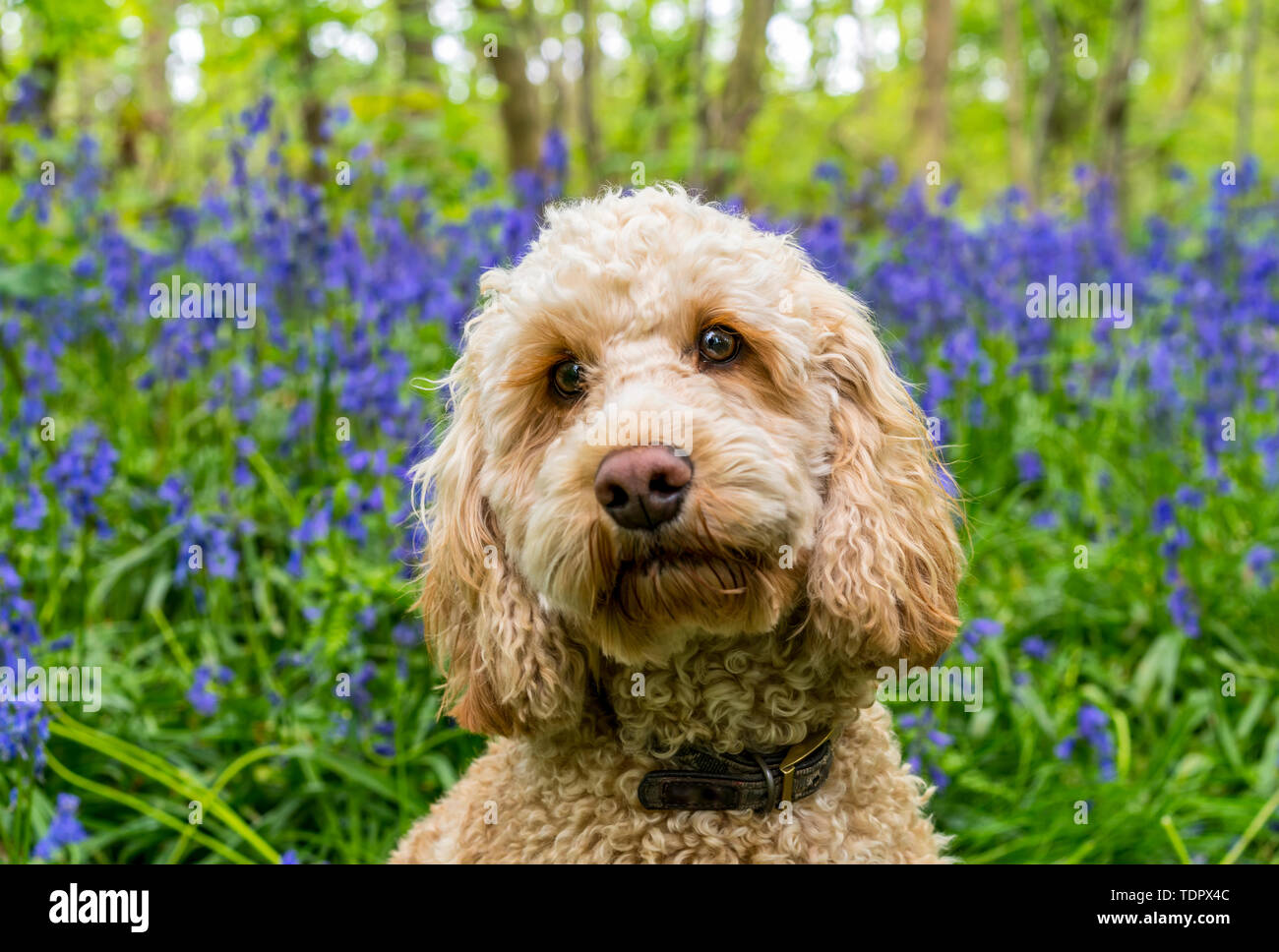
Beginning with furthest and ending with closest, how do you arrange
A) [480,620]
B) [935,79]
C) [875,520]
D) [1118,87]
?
[935,79] < [1118,87] < [480,620] < [875,520]

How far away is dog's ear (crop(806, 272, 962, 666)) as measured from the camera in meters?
2.03

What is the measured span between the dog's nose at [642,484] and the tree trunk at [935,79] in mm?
7948

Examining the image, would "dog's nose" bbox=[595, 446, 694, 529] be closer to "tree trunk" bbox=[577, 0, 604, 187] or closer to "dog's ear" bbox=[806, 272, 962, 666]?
"dog's ear" bbox=[806, 272, 962, 666]

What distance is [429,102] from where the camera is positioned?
655cm

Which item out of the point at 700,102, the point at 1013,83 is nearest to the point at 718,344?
the point at 700,102

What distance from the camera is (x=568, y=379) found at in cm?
220

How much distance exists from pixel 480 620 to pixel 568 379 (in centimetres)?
53

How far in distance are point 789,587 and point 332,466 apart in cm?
237

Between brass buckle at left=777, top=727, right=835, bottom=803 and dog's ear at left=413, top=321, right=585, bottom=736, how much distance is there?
0.42 m

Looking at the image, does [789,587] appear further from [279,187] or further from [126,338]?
[126,338]

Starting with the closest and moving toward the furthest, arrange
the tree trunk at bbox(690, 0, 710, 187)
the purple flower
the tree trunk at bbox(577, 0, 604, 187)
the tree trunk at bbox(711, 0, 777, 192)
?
the purple flower → the tree trunk at bbox(690, 0, 710, 187) → the tree trunk at bbox(577, 0, 604, 187) → the tree trunk at bbox(711, 0, 777, 192)

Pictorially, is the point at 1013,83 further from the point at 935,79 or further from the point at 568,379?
the point at 568,379

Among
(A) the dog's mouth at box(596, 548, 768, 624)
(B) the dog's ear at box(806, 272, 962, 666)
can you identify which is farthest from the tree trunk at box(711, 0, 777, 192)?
(A) the dog's mouth at box(596, 548, 768, 624)

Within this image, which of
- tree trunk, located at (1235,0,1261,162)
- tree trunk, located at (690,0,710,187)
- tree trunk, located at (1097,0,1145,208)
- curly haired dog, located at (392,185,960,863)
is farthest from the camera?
tree trunk, located at (1097,0,1145,208)
